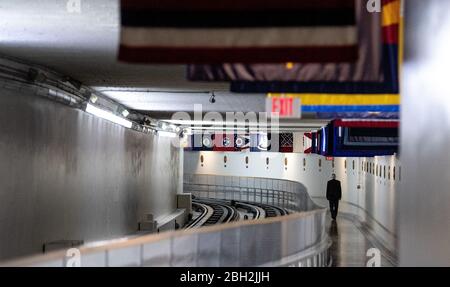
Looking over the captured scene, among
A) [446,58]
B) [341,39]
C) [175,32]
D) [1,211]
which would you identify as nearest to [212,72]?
[175,32]

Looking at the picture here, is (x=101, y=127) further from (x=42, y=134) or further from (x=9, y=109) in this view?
(x=9, y=109)

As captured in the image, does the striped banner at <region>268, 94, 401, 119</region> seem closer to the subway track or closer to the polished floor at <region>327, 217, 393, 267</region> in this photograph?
the polished floor at <region>327, 217, 393, 267</region>

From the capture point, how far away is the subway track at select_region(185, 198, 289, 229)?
107ft

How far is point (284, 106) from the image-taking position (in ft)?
27.2

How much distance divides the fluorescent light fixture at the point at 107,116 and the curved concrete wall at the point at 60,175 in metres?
0.17

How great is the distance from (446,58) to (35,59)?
762cm

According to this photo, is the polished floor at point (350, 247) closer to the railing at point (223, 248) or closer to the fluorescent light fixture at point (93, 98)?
the railing at point (223, 248)

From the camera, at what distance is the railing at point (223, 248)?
223 inches

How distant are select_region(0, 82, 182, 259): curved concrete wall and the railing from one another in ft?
12.1

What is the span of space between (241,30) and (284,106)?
12.3 feet

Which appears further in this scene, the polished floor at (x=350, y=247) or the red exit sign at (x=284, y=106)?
the polished floor at (x=350, y=247)

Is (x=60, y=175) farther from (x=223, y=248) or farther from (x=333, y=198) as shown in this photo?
(x=333, y=198)

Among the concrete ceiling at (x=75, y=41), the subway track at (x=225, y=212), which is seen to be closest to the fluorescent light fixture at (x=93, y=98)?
the concrete ceiling at (x=75, y=41)

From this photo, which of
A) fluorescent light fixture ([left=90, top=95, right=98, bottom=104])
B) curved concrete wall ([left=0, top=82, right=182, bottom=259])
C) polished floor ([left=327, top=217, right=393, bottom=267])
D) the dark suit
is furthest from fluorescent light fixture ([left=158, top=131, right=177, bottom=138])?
fluorescent light fixture ([left=90, top=95, right=98, bottom=104])
